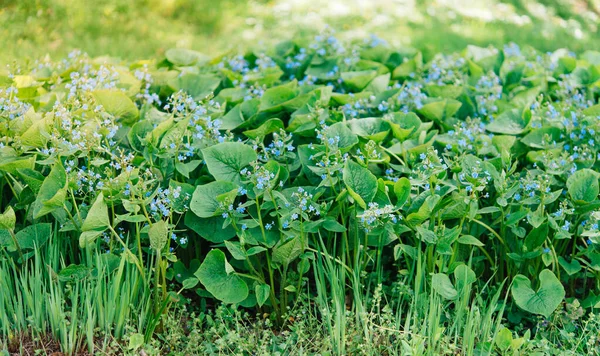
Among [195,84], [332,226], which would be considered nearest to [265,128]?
[332,226]

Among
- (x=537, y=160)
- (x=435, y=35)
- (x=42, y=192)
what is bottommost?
(x=435, y=35)

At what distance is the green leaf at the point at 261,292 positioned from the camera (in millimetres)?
2398

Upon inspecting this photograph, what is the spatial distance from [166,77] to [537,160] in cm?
190

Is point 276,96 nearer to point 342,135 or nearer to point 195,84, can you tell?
point 195,84

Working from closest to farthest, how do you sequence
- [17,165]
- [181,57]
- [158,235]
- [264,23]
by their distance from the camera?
[158,235] < [17,165] < [181,57] < [264,23]

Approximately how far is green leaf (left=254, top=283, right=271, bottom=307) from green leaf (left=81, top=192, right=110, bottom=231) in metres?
0.60

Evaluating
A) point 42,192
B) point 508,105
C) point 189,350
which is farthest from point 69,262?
point 508,105

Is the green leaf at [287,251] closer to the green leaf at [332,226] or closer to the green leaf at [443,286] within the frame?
the green leaf at [332,226]

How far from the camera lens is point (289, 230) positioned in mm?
2545

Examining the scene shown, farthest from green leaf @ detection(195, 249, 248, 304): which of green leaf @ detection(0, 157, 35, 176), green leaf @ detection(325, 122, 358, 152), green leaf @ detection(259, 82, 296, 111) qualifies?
green leaf @ detection(259, 82, 296, 111)

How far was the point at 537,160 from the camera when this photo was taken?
110 inches

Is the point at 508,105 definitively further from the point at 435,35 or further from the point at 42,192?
the point at 435,35

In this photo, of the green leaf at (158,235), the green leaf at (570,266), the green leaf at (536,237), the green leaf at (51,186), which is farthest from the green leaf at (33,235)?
the green leaf at (570,266)

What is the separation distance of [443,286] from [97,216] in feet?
4.27
